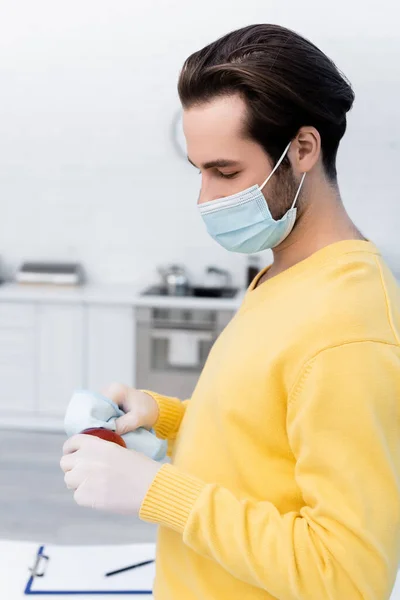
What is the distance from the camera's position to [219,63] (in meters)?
0.92

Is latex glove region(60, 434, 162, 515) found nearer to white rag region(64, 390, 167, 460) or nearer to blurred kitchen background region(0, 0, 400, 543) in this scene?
white rag region(64, 390, 167, 460)

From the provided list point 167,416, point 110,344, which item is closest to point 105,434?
point 167,416

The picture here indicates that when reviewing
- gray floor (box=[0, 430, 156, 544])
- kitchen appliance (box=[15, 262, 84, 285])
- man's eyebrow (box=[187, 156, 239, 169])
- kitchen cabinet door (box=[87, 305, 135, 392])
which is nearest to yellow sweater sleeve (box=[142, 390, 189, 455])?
man's eyebrow (box=[187, 156, 239, 169])

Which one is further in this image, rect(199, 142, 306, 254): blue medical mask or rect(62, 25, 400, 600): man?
rect(199, 142, 306, 254): blue medical mask

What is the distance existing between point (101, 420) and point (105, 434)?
0.27 ft

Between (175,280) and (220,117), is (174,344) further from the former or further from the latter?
(220,117)

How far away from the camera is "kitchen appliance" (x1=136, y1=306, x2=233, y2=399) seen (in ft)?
12.5

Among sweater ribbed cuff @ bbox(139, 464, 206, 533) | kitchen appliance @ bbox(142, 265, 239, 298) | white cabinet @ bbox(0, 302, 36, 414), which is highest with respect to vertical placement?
kitchen appliance @ bbox(142, 265, 239, 298)

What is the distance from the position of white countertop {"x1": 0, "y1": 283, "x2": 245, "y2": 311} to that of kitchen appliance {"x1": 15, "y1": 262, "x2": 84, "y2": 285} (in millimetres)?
32

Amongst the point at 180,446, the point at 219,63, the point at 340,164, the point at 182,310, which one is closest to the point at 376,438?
the point at 180,446

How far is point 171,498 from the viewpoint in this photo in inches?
34.0

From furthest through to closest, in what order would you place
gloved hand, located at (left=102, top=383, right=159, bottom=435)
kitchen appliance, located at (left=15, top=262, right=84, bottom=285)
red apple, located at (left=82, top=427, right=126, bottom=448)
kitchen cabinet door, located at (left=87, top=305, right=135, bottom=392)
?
1. kitchen appliance, located at (left=15, top=262, right=84, bottom=285)
2. kitchen cabinet door, located at (left=87, top=305, right=135, bottom=392)
3. gloved hand, located at (left=102, top=383, right=159, bottom=435)
4. red apple, located at (left=82, top=427, right=126, bottom=448)

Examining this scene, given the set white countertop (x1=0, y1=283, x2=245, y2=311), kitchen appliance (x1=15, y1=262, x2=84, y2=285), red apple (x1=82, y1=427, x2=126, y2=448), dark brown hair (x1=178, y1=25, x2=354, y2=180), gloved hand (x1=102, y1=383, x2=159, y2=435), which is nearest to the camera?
dark brown hair (x1=178, y1=25, x2=354, y2=180)

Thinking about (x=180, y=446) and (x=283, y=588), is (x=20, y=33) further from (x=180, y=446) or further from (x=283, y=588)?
(x=283, y=588)
